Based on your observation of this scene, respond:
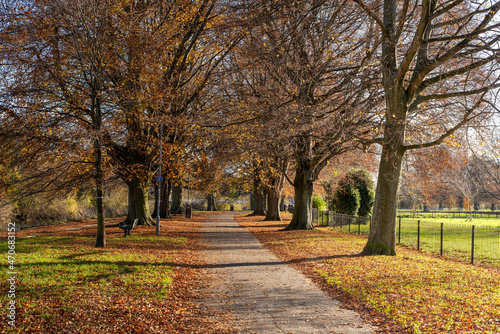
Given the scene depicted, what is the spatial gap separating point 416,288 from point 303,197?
1405cm

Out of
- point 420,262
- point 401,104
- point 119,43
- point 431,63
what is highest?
point 119,43

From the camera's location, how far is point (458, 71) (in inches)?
415

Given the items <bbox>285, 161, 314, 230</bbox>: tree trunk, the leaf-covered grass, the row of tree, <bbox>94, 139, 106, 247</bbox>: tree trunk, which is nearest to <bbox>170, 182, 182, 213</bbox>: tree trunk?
<bbox>285, 161, 314, 230</bbox>: tree trunk

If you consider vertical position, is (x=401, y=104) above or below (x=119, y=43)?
below

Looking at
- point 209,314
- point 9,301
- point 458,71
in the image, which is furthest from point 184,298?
point 458,71

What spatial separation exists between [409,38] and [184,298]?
1300 cm

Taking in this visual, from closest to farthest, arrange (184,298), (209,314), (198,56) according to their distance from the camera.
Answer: (209,314)
(184,298)
(198,56)

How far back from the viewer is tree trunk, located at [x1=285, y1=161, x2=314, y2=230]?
2134cm

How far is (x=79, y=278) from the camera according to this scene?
766cm

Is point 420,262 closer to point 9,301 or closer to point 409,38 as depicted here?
point 409,38

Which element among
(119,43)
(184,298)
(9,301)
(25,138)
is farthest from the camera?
(119,43)

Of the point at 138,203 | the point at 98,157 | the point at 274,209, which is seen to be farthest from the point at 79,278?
the point at 274,209

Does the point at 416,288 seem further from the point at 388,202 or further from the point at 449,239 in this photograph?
the point at 449,239

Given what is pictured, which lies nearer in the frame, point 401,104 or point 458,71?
point 458,71
